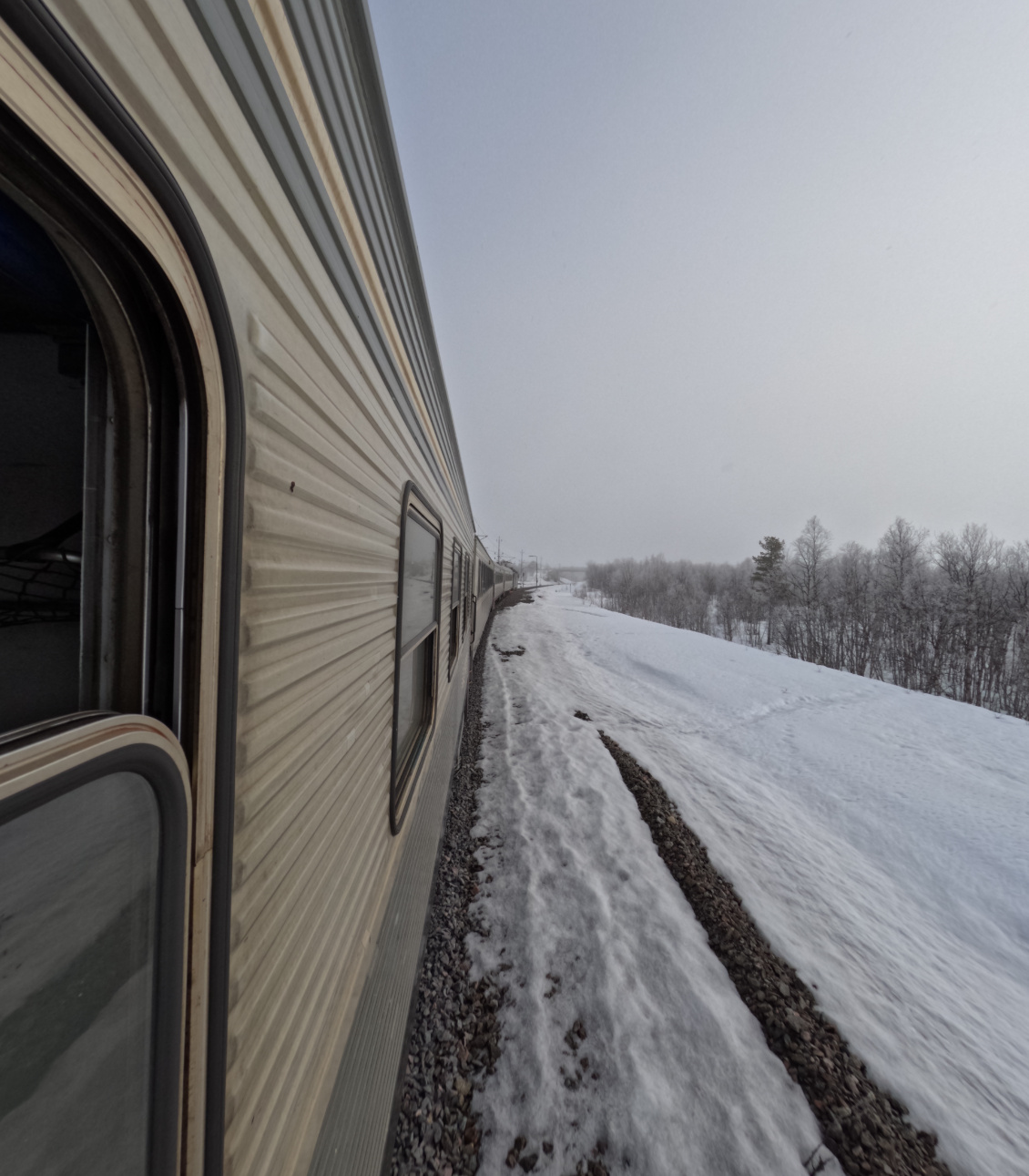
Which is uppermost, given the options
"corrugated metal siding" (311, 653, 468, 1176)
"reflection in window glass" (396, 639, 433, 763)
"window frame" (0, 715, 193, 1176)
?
"window frame" (0, 715, 193, 1176)

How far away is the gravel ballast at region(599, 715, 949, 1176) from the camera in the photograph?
2.21 meters

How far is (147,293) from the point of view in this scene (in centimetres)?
62

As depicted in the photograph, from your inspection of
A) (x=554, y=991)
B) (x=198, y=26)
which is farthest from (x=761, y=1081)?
(x=198, y=26)

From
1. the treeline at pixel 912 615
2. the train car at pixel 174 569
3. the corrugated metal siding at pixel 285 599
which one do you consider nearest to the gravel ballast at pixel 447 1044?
the corrugated metal siding at pixel 285 599

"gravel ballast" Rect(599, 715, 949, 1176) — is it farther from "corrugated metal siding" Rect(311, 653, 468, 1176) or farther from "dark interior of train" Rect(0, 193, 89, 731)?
"dark interior of train" Rect(0, 193, 89, 731)

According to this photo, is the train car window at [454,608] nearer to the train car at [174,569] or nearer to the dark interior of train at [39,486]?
the train car at [174,569]

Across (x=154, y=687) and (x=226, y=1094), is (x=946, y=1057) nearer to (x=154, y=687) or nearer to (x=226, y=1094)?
(x=226, y=1094)

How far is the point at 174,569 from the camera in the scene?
2.25 feet

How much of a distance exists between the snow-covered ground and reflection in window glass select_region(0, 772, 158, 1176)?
2585 millimetres

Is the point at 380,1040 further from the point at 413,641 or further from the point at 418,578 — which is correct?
the point at 418,578

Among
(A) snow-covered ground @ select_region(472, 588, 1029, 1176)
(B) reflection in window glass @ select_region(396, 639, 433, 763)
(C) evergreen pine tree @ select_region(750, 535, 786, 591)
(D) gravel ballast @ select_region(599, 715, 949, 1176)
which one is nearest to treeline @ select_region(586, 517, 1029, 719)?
(C) evergreen pine tree @ select_region(750, 535, 786, 591)

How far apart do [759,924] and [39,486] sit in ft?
16.2

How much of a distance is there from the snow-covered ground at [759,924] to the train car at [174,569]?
75.7 inches

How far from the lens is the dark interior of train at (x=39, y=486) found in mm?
702
